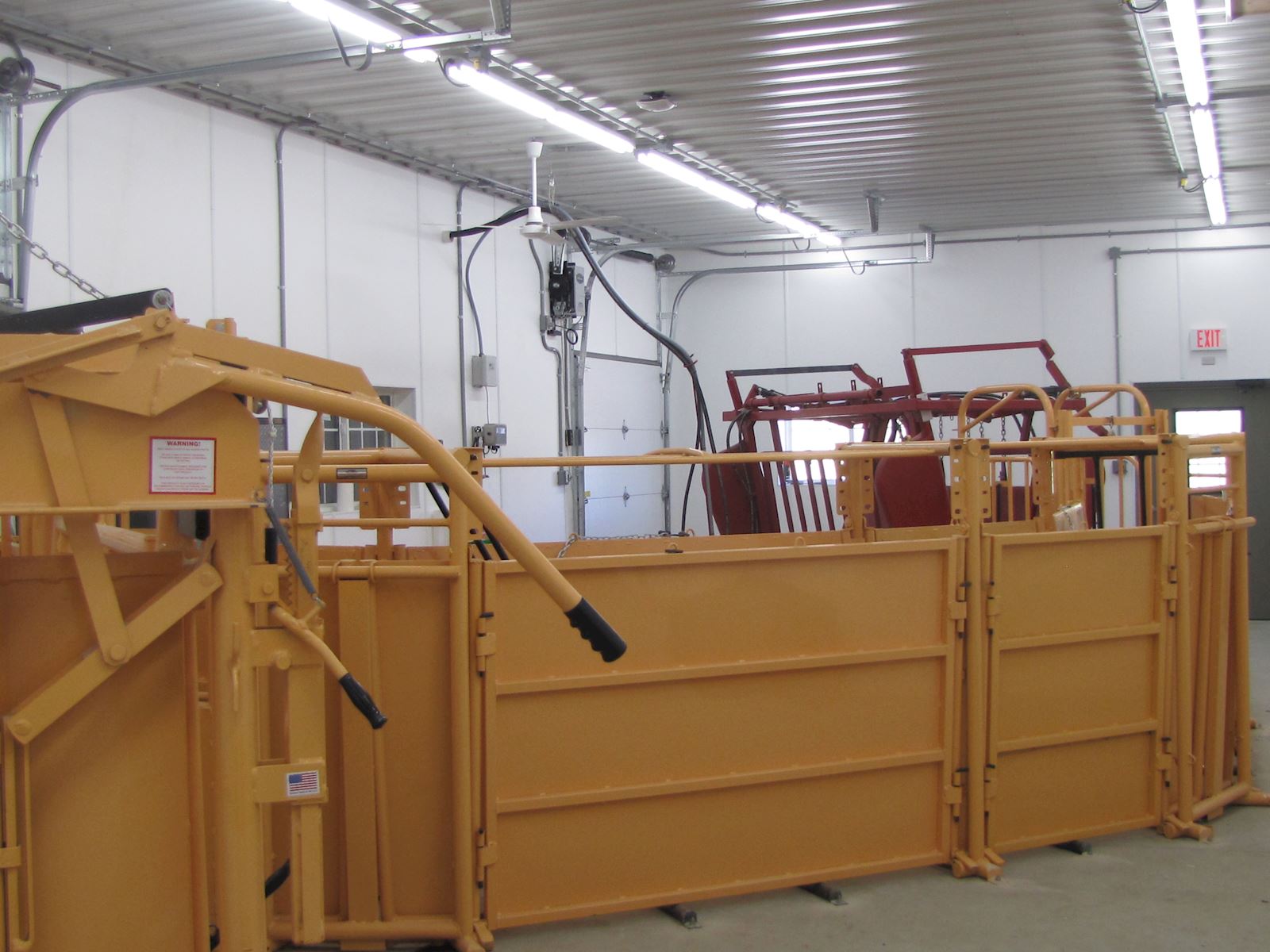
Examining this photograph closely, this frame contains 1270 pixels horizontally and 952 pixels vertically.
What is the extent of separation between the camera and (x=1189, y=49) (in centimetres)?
745

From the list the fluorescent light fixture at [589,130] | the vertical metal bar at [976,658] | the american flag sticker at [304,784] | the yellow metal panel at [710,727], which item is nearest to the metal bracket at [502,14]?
the fluorescent light fixture at [589,130]

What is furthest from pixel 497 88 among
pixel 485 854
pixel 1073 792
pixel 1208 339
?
pixel 1208 339

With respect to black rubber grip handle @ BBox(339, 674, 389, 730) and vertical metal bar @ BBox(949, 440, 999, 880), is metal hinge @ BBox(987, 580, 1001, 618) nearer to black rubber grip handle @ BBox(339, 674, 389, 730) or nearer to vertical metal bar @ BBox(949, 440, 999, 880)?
vertical metal bar @ BBox(949, 440, 999, 880)

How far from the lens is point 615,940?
13.6ft

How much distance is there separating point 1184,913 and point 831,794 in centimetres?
146

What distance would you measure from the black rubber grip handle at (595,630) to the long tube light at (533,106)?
5764 millimetres

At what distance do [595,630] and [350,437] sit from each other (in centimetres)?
831

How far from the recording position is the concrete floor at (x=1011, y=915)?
13.6 feet

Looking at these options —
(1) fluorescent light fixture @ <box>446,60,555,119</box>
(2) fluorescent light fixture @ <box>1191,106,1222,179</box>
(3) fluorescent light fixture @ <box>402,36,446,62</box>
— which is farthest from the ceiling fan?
(2) fluorescent light fixture @ <box>1191,106,1222,179</box>

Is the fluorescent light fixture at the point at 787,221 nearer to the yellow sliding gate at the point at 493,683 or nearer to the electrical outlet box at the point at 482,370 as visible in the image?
the electrical outlet box at the point at 482,370

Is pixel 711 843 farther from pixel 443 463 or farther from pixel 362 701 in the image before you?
pixel 443 463

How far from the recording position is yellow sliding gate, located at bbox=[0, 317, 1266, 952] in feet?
8.00

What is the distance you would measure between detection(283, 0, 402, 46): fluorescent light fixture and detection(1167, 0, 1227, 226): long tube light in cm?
478

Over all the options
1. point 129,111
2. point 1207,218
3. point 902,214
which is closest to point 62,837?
point 129,111
